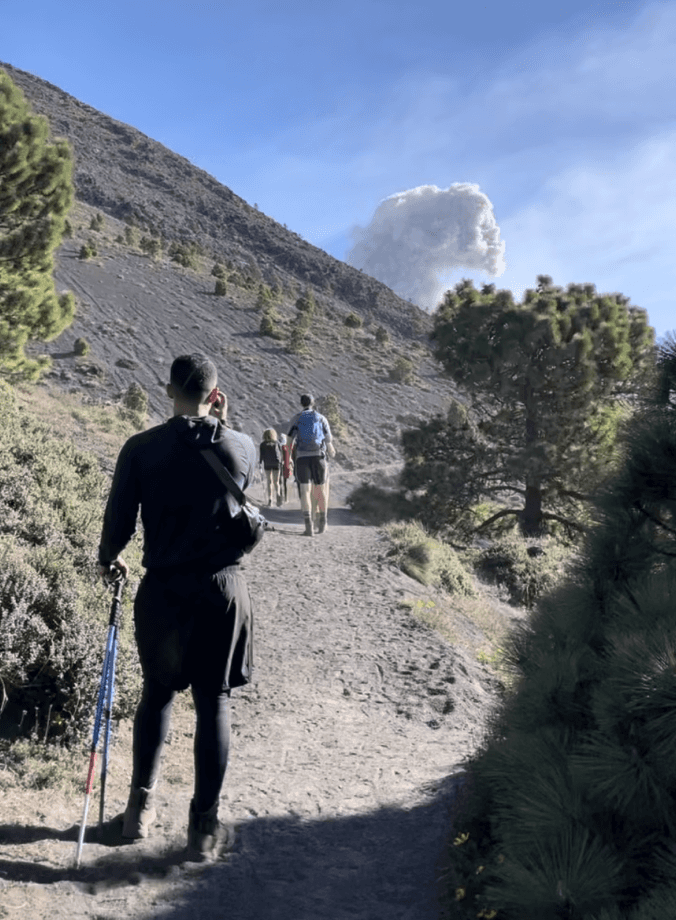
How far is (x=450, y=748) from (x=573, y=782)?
2.91 metres

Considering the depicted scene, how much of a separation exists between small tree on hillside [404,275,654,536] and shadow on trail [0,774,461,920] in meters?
13.0

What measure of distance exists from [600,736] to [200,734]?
5.09 feet

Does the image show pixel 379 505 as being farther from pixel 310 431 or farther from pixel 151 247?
pixel 151 247

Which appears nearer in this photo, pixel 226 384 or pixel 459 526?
pixel 459 526

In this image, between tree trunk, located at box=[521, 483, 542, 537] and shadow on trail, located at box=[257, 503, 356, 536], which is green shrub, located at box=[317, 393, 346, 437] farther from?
tree trunk, located at box=[521, 483, 542, 537]

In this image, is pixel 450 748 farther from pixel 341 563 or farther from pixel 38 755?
pixel 341 563

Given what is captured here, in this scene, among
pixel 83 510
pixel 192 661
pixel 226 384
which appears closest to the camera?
pixel 192 661

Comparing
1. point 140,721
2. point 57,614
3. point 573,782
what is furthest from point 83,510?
point 573,782

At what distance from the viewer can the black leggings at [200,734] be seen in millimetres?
2736

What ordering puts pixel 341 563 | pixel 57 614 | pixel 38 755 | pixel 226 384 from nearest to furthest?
pixel 38 755, pixel 57 614, pixel 341 563, pixel 226 384

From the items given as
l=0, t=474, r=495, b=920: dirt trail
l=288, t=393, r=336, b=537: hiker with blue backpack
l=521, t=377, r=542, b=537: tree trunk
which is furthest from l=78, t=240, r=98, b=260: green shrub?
l=0, t=474, r=495, b=920: dirt trail

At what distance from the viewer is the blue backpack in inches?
363

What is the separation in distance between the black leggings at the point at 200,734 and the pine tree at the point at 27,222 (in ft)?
39.5

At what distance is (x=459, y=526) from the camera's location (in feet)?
55.3
